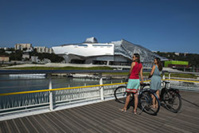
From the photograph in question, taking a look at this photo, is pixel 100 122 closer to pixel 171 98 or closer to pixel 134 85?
pixel 134 85

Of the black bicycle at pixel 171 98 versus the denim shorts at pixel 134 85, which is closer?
the denim shorts at pixel 134 85

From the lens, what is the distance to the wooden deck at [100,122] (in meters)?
3.15

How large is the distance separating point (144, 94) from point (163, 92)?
1.01 m

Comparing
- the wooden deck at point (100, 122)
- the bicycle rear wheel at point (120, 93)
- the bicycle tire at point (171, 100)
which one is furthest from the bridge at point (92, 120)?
the bicycle rear wheel at point (120, 93)

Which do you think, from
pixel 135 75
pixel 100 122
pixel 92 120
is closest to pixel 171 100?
pixel 135 75

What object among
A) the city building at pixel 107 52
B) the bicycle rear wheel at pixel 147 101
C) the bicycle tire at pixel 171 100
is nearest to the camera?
the bicycle rear wheel at pixel 147 101

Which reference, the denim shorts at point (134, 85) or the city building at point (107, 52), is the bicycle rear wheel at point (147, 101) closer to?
the denim shorts at point (134, 85)

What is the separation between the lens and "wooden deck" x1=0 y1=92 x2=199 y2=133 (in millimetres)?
3146

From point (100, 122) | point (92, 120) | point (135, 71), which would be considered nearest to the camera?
point (100, 122)

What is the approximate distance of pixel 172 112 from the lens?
4.57 m

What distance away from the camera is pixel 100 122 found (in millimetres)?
3578

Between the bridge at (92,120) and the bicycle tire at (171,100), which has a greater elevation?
the bicycle tire at (171,100)

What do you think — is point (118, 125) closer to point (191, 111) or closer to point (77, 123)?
point (77, 123)

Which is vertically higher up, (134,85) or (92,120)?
(134,85)
